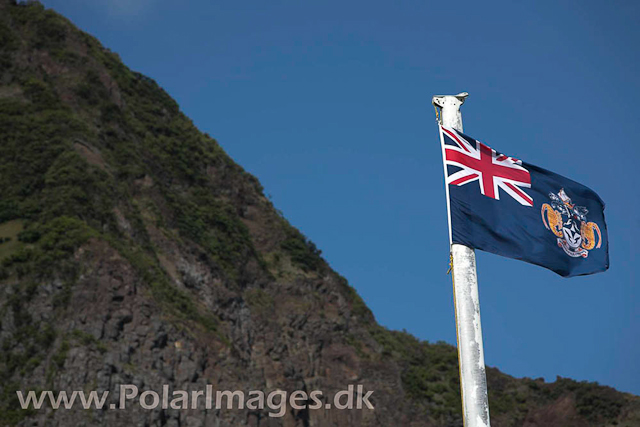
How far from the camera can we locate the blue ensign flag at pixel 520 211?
10.0m

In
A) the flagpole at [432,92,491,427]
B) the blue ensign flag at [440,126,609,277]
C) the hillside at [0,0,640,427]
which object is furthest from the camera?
the hillside at [0,0,640,427]

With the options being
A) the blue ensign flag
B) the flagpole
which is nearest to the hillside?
the blue ensign flag

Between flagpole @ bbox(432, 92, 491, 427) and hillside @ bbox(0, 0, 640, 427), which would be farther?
hillside @ bbox(0, 0, 640, 427)

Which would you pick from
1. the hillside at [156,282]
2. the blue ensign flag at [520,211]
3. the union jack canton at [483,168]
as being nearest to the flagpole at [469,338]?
the blue ensign flag at [520,211]

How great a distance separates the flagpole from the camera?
8921 mm

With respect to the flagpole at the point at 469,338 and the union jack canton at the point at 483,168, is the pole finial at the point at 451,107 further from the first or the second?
the flagpole at the point at 469,338

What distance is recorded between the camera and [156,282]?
4784cm

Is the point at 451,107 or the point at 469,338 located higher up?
the point at 451,107

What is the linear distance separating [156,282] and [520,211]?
127 ft

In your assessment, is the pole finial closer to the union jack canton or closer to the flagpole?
the union jack canton

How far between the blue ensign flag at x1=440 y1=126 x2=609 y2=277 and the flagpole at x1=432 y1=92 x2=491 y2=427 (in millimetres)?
233

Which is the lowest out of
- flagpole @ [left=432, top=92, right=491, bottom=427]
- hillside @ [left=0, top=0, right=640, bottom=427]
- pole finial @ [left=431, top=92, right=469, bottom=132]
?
flagpole @ [left=432, top=92, right=491, bottom=427]

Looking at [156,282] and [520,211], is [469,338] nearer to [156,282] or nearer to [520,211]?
[520,211]

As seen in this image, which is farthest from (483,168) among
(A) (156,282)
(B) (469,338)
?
(A) (156,282)
